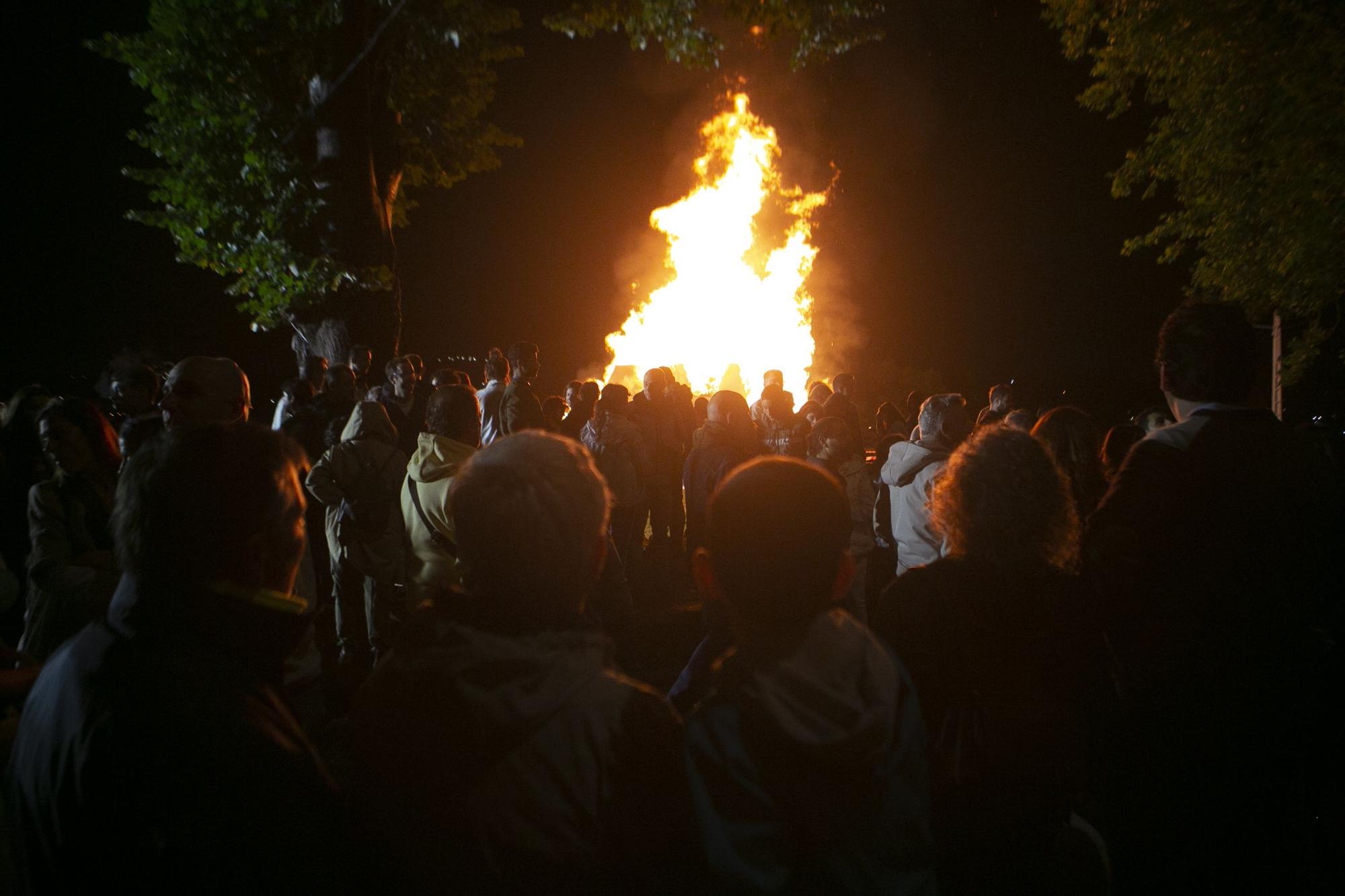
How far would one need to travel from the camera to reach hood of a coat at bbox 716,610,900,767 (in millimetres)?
1644

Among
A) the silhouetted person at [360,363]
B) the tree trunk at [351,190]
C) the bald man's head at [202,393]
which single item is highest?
the tree trunk at [351,190]

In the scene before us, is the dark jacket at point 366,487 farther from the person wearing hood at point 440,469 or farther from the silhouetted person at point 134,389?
the silhouetted person at point 134,389

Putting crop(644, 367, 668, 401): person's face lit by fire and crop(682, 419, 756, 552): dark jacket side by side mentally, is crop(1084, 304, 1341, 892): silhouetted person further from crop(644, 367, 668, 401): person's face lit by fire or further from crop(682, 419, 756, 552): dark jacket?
crop(644, 367, 668, 401): person's face lit by fire

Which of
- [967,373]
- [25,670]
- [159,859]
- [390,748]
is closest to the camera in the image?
[159,859]

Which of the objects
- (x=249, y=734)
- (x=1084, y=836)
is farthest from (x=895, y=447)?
(x=249, y=734)

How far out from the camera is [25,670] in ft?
7.70

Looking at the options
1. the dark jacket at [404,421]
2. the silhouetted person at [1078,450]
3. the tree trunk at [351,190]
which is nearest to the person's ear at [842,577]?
the silhouetted person at [1078,450]

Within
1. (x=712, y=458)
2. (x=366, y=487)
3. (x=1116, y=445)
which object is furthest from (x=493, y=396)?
(x=1116, y=445)

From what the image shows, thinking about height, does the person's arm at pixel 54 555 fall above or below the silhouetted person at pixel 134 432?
below

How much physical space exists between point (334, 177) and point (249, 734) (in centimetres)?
1059

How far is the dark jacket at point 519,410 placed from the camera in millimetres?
6488

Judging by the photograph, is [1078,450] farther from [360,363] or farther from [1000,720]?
[360,363]

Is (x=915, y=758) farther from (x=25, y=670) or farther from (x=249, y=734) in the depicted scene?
(x=25, y=670)

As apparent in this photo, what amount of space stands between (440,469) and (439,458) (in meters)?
0.07
